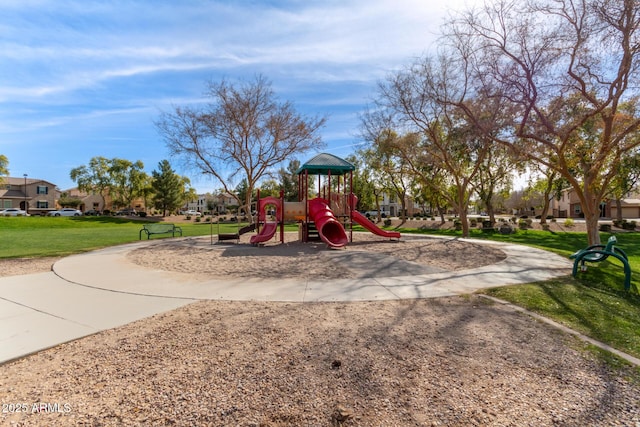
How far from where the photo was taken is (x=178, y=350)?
365 centimetres

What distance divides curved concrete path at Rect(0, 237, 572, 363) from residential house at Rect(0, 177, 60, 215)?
67.4 m

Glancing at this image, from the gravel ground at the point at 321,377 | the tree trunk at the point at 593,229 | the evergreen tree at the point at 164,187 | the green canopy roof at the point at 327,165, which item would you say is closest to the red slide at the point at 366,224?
the green canopy roof at the point at 327,165

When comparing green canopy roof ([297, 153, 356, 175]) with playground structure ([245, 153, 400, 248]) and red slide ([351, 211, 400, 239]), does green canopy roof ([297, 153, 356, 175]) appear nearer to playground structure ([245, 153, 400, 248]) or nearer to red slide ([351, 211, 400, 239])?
playground structure ([245, 153, 400, 248])

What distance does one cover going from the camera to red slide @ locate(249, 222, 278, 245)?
1436 centimetres

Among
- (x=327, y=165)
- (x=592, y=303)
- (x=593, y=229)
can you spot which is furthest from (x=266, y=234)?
(x=593, y=229)

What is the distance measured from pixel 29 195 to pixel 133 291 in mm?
78129

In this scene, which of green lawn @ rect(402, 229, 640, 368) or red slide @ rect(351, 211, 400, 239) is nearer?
green lawn @ rect(402, 229, 640, 368)

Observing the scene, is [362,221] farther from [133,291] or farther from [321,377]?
[321,377]

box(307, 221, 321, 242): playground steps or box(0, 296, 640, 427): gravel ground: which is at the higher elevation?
box(307, 221, 321, 242): playground steps

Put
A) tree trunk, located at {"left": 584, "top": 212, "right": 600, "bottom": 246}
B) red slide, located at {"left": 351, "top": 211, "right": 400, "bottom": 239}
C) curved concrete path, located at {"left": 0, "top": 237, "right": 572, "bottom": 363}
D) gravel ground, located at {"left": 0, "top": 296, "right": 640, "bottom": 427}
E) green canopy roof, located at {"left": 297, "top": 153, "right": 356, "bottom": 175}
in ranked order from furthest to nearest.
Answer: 1. red slide, located at {"left": 351, "top": 211, "right": 400, "bottom": 239}
2. green canopy roof, located at {"left": 297, "top": 153, "right": 356, "bottom": 175}
3. tree trunk, located at {"left": 584, "top": 212, "right": 600, "bottom": 246}
4. curved concrete path, located at {"left": 0, "top": 237, "right": 572, "bottom": 363}
5. gravel ground, located at {"left": 0, "top": 296, "right": 640, "bottom": 427}

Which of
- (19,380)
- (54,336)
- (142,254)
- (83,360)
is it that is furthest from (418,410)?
(142,254)

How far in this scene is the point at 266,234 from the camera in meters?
14.8

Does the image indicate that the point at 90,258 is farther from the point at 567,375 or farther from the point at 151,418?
the point at 567,375

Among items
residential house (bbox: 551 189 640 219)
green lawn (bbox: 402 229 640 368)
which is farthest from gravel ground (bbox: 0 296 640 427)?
residential house (bbox: 551 189 640 219)
